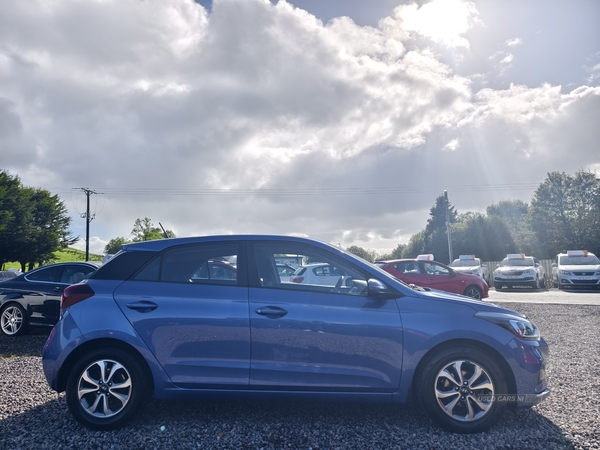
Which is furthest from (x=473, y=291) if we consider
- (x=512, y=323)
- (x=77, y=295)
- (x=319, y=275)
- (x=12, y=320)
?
(x=77, y=295)

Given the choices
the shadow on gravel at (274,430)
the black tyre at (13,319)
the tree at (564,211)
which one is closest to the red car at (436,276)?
the black tyre at (13,319)

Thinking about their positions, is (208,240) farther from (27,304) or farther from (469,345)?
(27,304)

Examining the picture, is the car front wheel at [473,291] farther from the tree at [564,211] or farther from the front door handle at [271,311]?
the tree at [564,211]

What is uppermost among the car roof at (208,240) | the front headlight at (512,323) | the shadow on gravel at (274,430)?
the car roof at (208,240)

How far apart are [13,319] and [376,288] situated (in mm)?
8254

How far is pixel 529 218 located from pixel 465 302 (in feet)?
204

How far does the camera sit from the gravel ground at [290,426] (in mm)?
3730

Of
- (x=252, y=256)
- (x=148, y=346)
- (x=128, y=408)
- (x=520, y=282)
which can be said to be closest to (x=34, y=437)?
(x=128, y=408)

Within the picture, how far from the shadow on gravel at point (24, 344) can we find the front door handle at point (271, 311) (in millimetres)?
5432

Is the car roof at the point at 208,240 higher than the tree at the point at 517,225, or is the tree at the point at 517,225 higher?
the tree at the point at 517,225

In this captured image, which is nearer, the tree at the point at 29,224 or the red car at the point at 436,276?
the red car at the point at 436,276

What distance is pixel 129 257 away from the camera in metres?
4.35

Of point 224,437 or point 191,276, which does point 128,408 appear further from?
point 191,276

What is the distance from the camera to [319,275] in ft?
13.9
